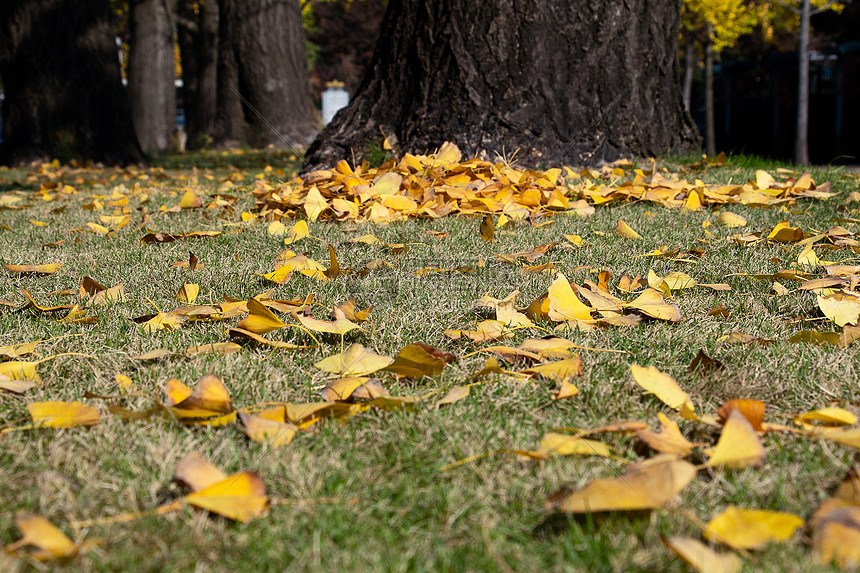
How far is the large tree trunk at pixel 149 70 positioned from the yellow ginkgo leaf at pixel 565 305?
42.7ft

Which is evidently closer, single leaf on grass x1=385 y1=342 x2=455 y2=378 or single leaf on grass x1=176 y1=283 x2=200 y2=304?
single leaf on grass x1=385 y1=342 x2=455 y2=378

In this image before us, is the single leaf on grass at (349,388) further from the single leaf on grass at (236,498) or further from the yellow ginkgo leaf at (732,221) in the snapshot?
the yellow ginkgo leaf at (732,221)

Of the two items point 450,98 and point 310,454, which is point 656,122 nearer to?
point 450,98

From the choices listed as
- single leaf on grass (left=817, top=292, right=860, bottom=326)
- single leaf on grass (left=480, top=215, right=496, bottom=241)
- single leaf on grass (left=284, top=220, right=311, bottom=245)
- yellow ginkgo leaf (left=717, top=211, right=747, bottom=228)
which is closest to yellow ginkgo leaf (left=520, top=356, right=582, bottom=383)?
single leaf on grass (left=817, top=292, right=860, bottom=326)

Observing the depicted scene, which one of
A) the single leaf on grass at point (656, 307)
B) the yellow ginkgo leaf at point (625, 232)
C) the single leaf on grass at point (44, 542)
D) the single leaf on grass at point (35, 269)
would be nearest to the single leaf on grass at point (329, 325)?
the single leaf on grass at point (656, 307)

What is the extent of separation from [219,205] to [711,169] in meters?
3.24

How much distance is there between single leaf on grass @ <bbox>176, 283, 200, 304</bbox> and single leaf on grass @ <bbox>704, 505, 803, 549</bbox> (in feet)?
5.48

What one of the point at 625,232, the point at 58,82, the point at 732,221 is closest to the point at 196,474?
the point at 625,232

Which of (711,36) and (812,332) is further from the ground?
(711,36)

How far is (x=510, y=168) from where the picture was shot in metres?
4.46

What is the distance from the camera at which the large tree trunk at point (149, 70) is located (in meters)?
13.7

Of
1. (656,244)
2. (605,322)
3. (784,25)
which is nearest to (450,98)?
(656,244)

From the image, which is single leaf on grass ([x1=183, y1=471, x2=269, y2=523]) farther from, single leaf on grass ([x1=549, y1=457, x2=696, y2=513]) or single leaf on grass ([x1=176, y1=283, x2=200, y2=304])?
single leaf on grass ([x1=176, y1=283, x2=200, y2=304])

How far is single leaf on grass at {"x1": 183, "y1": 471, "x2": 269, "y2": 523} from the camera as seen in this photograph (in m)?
1.09
